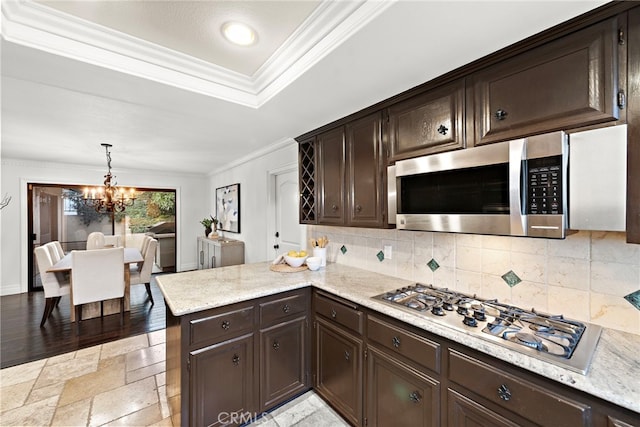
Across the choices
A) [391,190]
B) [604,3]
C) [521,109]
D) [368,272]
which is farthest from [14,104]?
[604,3]

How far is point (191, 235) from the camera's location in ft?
21.6

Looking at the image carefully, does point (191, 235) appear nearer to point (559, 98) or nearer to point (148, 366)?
point (148, 366)

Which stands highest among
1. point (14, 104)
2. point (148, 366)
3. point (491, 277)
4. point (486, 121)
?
point (14, 104)

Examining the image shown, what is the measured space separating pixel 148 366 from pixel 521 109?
351cm

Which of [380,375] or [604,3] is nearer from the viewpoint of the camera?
[604,3]

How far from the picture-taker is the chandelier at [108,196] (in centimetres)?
438

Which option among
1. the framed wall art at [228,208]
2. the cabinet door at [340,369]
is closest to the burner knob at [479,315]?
the cabinet door at [340,369]

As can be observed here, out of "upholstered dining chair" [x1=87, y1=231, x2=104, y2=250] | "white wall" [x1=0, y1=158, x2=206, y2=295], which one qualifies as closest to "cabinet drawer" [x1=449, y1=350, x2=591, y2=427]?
"upholstered dining chair" [x1=87, y1=231, x2=104, y2=250]

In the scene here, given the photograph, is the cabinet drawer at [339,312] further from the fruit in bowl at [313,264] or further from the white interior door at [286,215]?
the white interior door at [286,215]

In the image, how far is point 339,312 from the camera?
1866mm

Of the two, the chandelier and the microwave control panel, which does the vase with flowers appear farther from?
the microwave control panel

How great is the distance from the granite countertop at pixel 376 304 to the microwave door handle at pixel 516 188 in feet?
1.72

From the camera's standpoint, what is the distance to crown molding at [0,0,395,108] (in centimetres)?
129

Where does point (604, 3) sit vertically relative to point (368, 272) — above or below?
above
